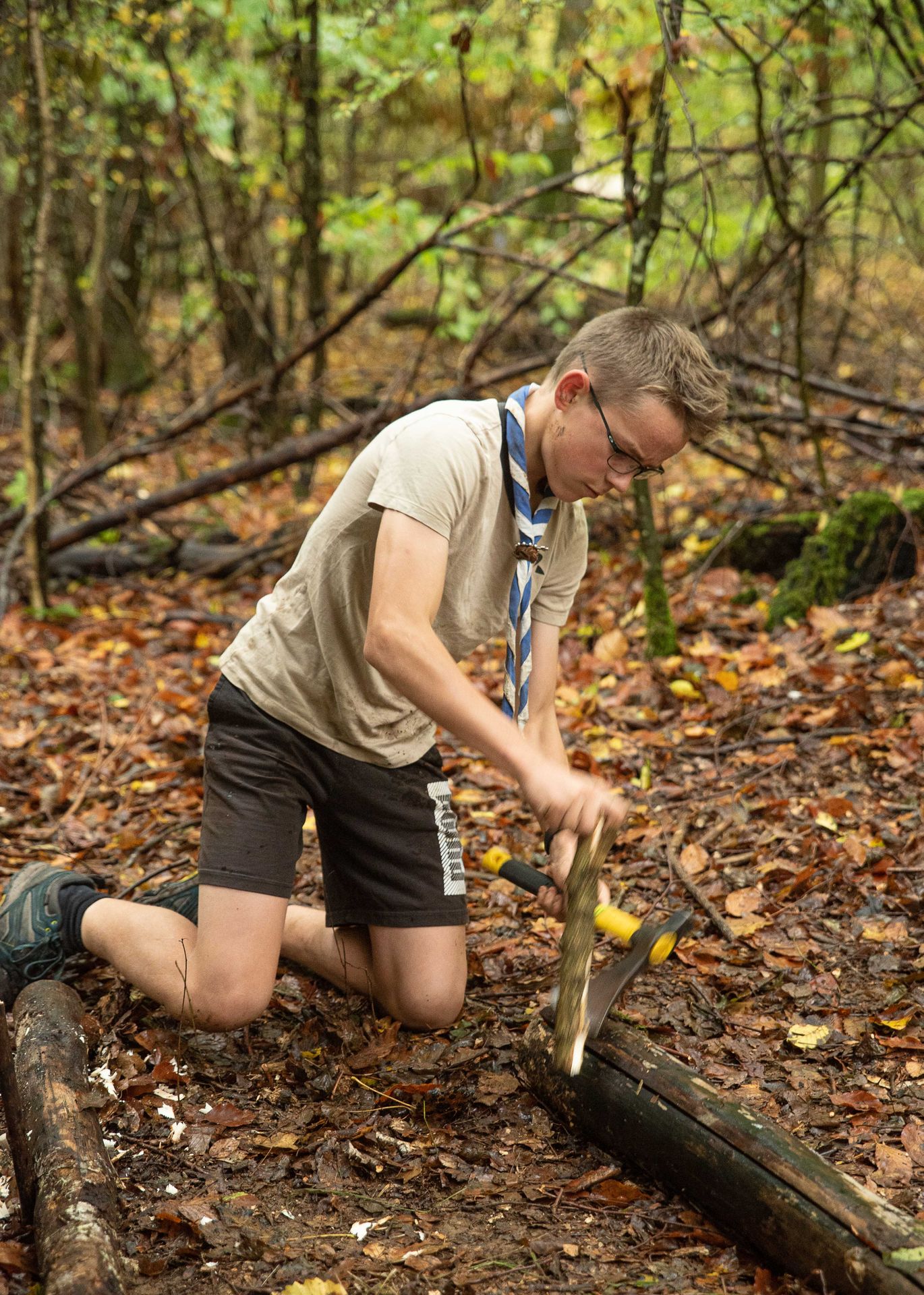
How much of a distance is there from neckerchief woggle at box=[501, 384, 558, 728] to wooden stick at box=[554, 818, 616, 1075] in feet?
2.04

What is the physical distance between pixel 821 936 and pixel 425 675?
1.77 meters

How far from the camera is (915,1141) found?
249 centimetres

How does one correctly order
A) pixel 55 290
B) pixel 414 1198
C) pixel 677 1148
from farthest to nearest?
pixel 55 290
pixel 414 1198
pixel 677 1148

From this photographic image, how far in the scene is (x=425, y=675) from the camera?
2.44 metres

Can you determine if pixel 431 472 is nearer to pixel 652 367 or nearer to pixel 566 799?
pixel 652 367

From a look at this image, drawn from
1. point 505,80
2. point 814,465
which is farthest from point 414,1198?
point 505,80

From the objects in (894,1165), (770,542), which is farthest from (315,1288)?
(770,542)

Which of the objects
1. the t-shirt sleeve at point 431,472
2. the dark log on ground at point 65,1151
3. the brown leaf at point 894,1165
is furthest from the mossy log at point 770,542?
the dark log on ground at point 65,1151

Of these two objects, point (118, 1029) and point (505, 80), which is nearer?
point (118, 1029)

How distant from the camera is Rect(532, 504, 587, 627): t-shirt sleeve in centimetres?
317

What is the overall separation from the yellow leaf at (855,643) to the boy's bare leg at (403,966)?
2.65 m

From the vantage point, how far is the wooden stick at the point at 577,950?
251 cm

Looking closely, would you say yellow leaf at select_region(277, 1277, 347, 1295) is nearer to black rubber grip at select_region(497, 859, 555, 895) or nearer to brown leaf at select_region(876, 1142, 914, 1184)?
black rubber grip at select_region(497, 859, 555, 895)

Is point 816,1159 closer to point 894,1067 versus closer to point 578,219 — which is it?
point 894,1067
